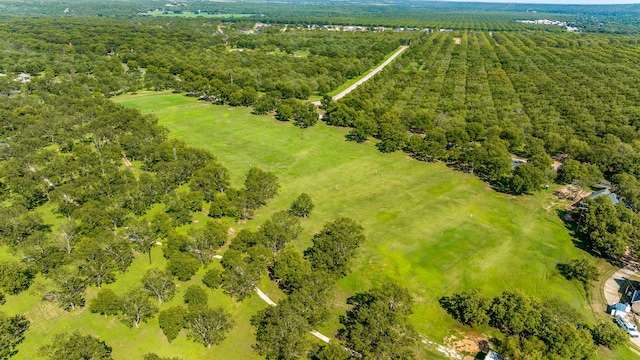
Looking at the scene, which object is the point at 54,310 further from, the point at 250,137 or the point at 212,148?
the point at 250,137

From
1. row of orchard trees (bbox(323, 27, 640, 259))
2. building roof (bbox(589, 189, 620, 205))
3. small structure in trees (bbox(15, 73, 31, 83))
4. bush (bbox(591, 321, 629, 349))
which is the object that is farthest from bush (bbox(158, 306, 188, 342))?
small structure in trees (bbox(15, 73, 31, 83))

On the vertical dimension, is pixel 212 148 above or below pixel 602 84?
below

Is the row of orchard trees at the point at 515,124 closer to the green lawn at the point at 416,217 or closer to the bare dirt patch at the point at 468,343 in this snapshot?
the green lawn at the point at 416,217

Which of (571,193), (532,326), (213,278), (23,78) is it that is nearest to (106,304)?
(213,278)

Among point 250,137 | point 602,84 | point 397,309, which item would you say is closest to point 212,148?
point 250,137

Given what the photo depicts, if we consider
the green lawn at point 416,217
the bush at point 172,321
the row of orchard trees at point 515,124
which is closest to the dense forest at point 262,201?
the bush at point 172,321
